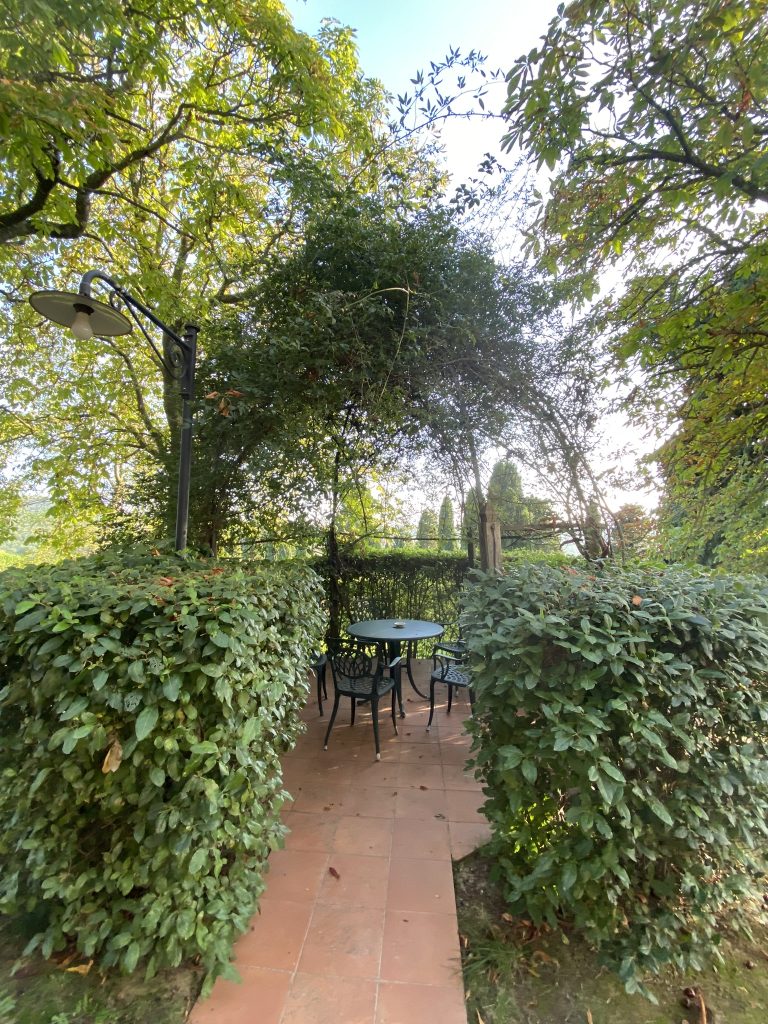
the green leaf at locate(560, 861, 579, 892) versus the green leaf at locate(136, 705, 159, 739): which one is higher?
the green leaf at locate(136, 705, 159, 739)

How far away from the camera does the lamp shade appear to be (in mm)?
1968

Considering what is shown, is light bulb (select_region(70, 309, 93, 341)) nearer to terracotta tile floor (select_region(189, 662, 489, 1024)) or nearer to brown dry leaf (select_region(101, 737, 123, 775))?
brown dry leaf (select_region(101, 737, 123, 775))

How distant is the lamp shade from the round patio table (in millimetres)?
2563

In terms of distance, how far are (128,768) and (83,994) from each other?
0.72 meters

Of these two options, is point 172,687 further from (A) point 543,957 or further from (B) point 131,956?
(A) point 543,957

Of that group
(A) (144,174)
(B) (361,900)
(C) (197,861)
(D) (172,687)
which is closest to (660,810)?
(B) (361,900)

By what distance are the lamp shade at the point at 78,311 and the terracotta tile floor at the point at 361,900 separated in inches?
106

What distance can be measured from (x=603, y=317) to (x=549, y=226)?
3.30ft

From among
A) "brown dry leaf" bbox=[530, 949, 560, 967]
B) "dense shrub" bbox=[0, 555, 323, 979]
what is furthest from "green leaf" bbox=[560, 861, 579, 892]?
"dense shrub" bbox=[0, 555, 323, 979]

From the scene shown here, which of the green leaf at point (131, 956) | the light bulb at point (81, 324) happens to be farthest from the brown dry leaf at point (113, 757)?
the light bulb at point (81, 324)

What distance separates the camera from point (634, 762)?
1.42m

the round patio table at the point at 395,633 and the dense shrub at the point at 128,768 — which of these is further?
the round patio table at the point at 395,633

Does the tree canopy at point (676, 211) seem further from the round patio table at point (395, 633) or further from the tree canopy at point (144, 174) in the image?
the round patio table at point (395, 633)

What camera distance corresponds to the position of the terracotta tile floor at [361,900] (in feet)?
4.49
